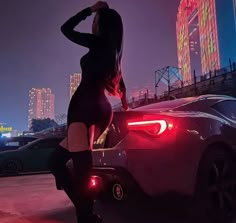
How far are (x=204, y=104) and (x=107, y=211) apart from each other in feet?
5.39

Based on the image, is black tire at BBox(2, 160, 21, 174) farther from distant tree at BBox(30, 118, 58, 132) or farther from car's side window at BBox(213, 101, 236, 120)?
distant tree at BBox(30, 118, 58, 132)

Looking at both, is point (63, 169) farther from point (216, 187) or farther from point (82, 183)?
point (216, 187)

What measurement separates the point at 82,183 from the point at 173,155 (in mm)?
1121

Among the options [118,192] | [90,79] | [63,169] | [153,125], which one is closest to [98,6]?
[90,79]

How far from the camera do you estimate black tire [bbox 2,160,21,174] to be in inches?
475

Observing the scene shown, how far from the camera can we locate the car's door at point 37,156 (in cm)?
1227

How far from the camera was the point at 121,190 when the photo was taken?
3318 mm

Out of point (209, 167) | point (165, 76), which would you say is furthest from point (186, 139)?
point (165, 76)

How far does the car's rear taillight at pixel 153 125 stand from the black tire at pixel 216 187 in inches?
18.2

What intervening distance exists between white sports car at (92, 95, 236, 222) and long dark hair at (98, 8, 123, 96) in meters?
0.84

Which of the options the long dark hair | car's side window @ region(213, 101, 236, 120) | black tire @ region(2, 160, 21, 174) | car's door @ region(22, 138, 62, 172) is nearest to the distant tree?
car's door @ region(22, 138, 62, 172)

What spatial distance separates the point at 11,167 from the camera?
1210 cm

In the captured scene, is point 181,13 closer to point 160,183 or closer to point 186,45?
point 186,45

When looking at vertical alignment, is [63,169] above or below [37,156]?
above
